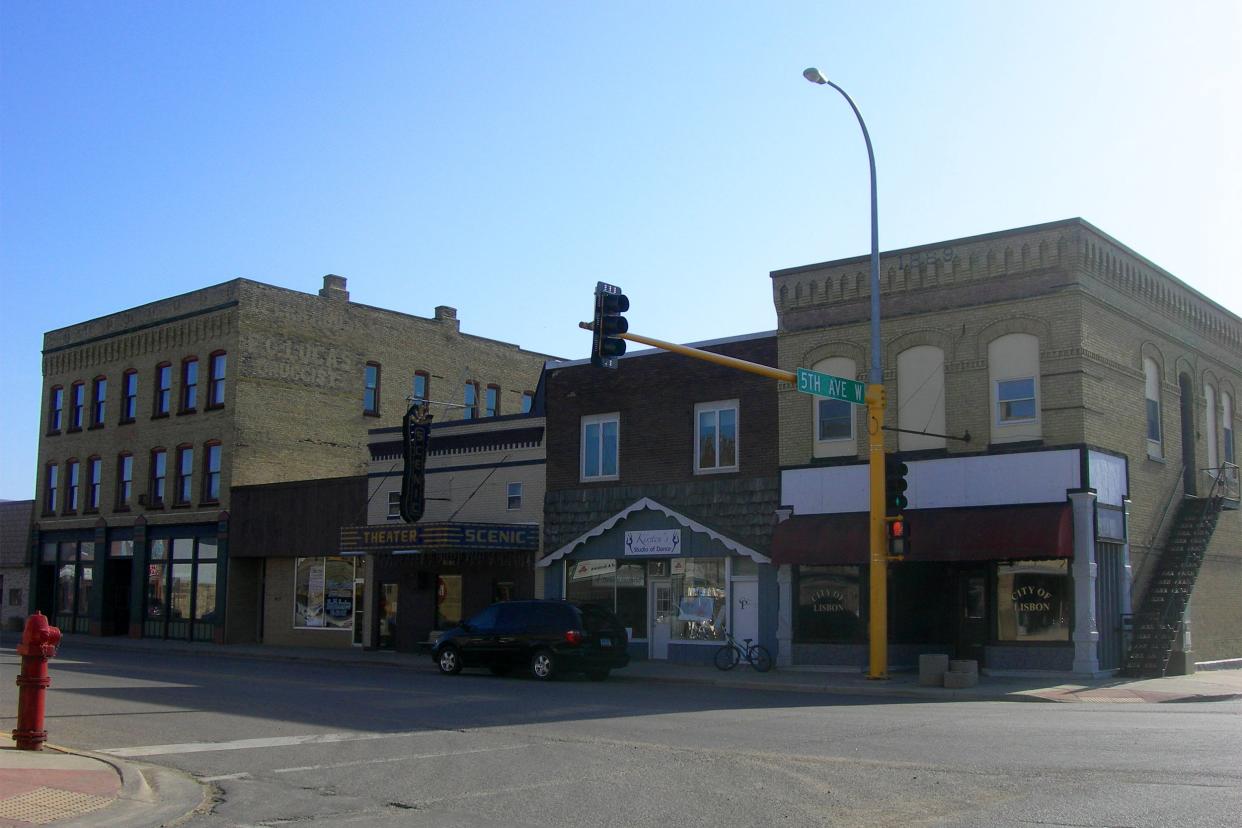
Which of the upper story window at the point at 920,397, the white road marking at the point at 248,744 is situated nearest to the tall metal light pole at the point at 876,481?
the upper story window at the point at 920,397

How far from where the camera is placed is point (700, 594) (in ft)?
95.9

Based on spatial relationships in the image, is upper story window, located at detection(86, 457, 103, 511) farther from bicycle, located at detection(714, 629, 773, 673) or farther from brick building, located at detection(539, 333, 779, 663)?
bicycle, located at detection(714, 629, 773, 673)

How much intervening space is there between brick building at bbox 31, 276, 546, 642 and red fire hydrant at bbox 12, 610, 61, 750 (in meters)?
27.0

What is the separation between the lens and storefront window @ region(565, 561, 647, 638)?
3020cm

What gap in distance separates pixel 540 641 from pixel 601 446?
794cm

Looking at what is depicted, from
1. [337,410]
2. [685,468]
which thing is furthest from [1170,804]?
[337,410]

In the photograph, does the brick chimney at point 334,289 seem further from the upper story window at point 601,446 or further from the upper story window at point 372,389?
the upper story window at point 601,446

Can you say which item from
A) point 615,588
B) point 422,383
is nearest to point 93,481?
point 422,383

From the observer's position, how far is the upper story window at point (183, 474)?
139 feet

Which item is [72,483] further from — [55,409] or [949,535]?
[949,535]

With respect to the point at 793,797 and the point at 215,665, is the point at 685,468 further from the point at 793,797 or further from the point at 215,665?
the point at 793,797

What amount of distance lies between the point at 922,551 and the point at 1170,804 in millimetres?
15704

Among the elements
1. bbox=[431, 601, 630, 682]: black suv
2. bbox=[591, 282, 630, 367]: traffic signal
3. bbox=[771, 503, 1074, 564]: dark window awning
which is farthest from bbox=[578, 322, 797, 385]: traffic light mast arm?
bbox=[431, 601, 630, 682]: black suv

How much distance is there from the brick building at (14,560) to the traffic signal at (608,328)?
3962cm
